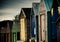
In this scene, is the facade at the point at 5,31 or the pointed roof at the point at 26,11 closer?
the pointed roof at the point at 26,11

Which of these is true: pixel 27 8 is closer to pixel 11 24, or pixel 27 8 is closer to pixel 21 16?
pixel 21 16

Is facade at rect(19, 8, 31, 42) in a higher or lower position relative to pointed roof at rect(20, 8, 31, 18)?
lower

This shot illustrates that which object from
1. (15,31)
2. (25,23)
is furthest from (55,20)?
(15,31)

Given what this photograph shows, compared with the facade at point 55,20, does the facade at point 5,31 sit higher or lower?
lower

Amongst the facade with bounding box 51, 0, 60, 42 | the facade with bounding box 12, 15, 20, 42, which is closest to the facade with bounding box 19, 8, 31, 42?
the facade with bounding box 12, 15, 20, 42

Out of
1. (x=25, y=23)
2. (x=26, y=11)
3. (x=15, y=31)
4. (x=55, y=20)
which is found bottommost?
(x=15, y=31)

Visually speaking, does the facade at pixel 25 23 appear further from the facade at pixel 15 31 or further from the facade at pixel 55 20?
the facade at pixel 55 20

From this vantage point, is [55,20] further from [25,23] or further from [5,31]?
[5,31]

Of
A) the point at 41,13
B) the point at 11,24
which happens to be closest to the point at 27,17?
the point at 11,24

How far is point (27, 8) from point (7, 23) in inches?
47.1

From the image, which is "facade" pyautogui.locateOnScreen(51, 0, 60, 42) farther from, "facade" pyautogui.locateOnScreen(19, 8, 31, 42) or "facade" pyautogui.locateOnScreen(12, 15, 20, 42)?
"facade" pyautogui.locateOnScreen(12, 15, 20, 42)

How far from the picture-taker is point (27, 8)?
7211 millimetres

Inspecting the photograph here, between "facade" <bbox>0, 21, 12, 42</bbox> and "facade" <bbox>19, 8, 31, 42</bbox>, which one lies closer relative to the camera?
"facade" <bbox>19, 8, 31, 42</bbox>

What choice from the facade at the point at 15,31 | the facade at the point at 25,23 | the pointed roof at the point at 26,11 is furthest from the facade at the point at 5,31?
the pointed roof at the point at 26,11
